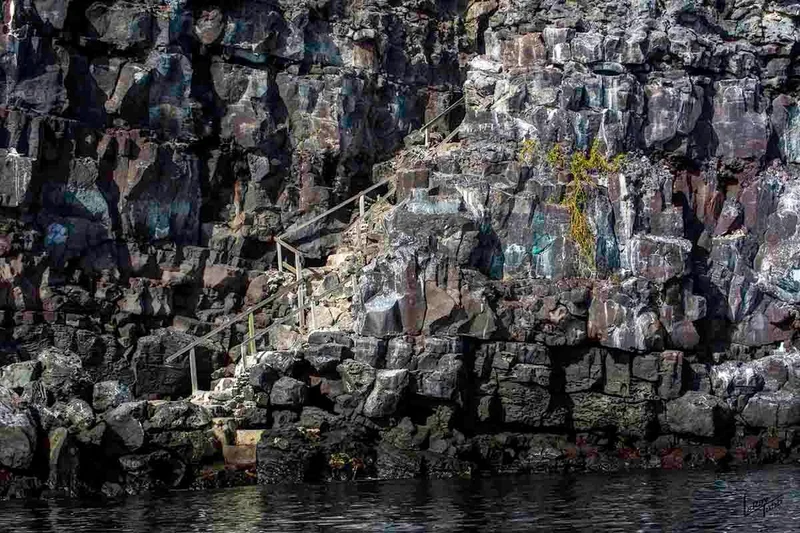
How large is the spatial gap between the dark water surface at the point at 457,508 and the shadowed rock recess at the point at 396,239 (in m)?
2.89

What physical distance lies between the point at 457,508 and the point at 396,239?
14463 mm

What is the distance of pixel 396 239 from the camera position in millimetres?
49438

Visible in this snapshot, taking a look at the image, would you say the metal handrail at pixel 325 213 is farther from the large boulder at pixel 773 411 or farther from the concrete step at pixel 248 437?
the large boulder at pixel 773 411

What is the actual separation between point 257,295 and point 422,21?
1553cm

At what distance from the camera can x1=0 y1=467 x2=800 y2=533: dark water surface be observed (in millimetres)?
34219

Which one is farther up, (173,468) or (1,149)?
(1,149)

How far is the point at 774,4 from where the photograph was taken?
58281 millimetres

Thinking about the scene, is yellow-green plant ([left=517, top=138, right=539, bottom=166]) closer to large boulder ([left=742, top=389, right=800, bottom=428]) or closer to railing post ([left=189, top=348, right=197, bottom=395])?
large boulder ([left=742, top=389, right=800, bottom=428])

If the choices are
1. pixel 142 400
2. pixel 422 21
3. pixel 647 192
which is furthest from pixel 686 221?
pixel 142 400

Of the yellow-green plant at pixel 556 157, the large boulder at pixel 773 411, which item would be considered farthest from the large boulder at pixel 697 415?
the yellow-green plant at pixel 556 157

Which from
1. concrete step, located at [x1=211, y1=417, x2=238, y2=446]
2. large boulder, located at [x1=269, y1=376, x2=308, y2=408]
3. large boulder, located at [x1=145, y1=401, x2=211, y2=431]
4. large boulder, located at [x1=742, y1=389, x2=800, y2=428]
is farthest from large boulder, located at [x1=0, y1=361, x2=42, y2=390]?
large boulder, located at [x1=742, y1=389, x2=800, y2=428]

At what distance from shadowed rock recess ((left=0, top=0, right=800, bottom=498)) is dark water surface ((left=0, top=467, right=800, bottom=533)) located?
2893 mm

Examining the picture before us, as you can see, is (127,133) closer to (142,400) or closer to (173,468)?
(142,400)

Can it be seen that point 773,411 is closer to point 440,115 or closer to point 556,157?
point 556,157
